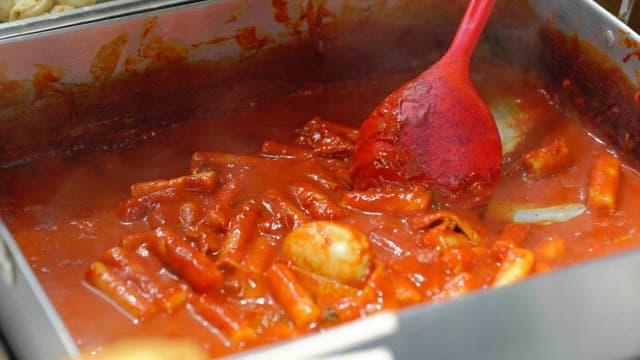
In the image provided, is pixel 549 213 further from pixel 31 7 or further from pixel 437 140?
pixel 31 7

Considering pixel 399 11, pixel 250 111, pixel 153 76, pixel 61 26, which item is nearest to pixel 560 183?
pixel 399 11

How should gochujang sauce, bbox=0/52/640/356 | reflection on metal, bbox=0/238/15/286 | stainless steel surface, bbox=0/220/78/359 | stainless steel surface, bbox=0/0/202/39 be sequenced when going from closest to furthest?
stainless steel surface, bbox=0/220/78/359
reflection on metal, bbox=0/238/15/286
gochujang sauce, bbox=0/52/640/356
stainless steel surface, bbox=0/0/202/39

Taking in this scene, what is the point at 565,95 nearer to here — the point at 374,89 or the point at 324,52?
the point at 374,89

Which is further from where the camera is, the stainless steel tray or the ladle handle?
the ladle handle

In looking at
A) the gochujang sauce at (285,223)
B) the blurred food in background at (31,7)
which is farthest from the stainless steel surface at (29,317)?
the blurred food in background at (31,7)

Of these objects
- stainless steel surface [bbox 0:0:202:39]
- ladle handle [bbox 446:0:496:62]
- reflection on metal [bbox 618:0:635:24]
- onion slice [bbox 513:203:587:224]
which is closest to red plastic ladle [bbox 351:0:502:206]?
ladle handle [bbox 446:0:496:62]

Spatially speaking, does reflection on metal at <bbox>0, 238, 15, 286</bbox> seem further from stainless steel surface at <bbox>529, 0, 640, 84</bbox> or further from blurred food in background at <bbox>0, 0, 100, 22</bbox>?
stainless steel surface at <bbox>529, 0, 640, 84</bbox>
